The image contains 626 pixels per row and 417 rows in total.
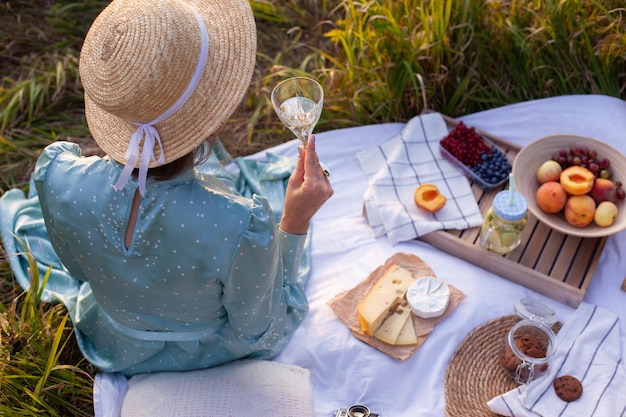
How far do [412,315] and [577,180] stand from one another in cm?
83

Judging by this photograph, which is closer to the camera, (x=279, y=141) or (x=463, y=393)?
(x=463, y=393)

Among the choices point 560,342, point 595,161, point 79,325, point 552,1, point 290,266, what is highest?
point 552,1

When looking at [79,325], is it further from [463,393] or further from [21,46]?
[21,46]

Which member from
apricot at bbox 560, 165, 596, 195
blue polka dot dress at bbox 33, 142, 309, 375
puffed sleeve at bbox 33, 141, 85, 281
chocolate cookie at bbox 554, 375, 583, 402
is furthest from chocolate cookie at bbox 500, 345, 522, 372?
puffed sleeve at bbox 33, 141, 85, 281

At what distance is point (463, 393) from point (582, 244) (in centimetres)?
79

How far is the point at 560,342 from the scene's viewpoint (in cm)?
211

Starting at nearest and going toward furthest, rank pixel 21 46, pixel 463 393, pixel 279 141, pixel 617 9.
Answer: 1. pixel 463 393
2. pixel 617 9
3. pixel 279 141
4. pixel 21 46

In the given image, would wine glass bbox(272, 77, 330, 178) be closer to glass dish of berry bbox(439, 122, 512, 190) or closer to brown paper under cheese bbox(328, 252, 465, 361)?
brown paper under cheese bbox(328, 252, 465, 361)

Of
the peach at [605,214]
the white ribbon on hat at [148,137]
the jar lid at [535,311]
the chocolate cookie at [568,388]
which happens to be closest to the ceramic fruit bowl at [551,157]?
the peach at [605,214]

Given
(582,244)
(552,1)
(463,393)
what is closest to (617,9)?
(552,1)

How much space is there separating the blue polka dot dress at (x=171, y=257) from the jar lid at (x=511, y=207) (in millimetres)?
763

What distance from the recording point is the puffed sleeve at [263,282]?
1.55 meters

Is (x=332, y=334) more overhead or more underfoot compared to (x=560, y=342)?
more underfoot

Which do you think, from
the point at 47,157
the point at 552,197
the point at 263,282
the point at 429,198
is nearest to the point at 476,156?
the point at 429,198
